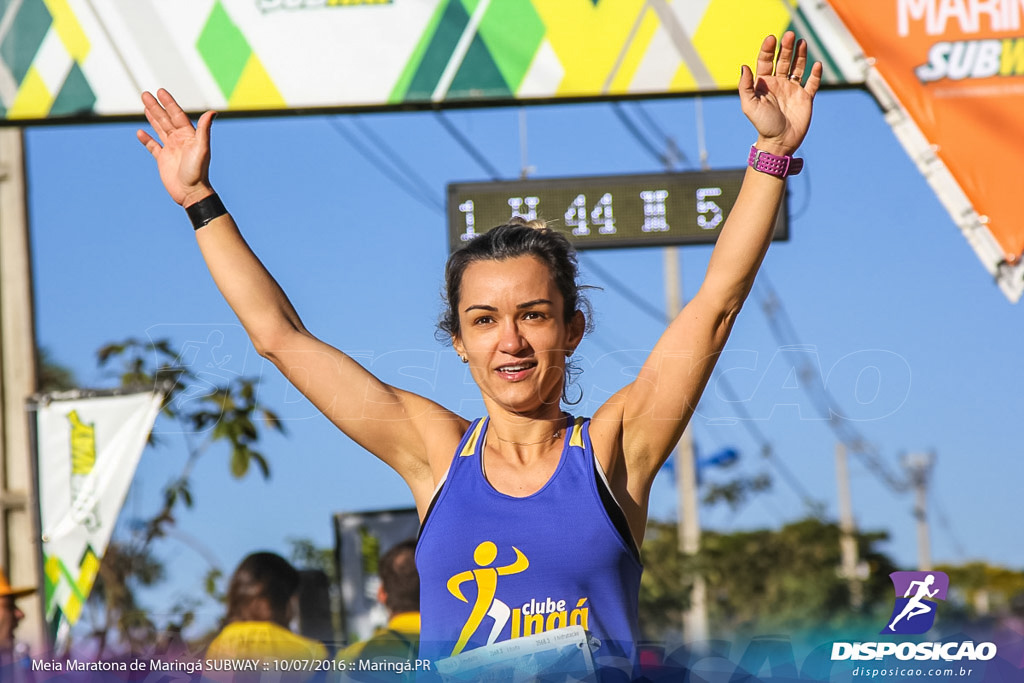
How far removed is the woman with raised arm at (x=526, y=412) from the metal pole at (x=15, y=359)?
4.13m

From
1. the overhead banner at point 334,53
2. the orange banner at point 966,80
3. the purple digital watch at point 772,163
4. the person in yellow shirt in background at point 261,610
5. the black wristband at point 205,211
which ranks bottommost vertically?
the person in yellow shirt in background at point 261,610

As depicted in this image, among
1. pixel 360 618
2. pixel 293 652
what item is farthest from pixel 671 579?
pixel 293 652

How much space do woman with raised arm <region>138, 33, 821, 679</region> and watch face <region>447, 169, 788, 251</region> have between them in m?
2.66

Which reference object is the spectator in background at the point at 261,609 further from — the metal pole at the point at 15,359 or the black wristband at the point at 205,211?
the metal pole at the point at 15,359

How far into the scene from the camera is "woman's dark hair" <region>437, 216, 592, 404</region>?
2156 mm

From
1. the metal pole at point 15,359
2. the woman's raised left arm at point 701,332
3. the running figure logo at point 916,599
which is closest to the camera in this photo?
the woman's raised left arm at point 701,332

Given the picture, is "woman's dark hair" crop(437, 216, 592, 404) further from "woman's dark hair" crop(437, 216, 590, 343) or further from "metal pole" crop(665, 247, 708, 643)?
"metal pole" crop(665, 247, 708, 643)

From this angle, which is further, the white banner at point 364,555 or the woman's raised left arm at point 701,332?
the white banner at point 364,555

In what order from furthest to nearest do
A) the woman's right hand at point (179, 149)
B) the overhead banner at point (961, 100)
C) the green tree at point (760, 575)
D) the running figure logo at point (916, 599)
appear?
the green tree at point (760, 575)
the overhead banner at point (961, 100)
the running figure logo at point (916, 599)
the woman's right hand at point (179, 149)

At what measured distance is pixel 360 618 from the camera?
19.5 ft

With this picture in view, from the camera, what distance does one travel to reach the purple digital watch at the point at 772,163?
2055 mm

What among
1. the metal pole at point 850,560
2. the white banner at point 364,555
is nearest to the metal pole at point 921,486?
the metal pole at point 850,560

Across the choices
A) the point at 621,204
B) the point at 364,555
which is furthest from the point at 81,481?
the point at 621,204

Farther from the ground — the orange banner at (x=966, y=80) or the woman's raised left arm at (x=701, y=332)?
the orange banner at (x=966, y=80)
